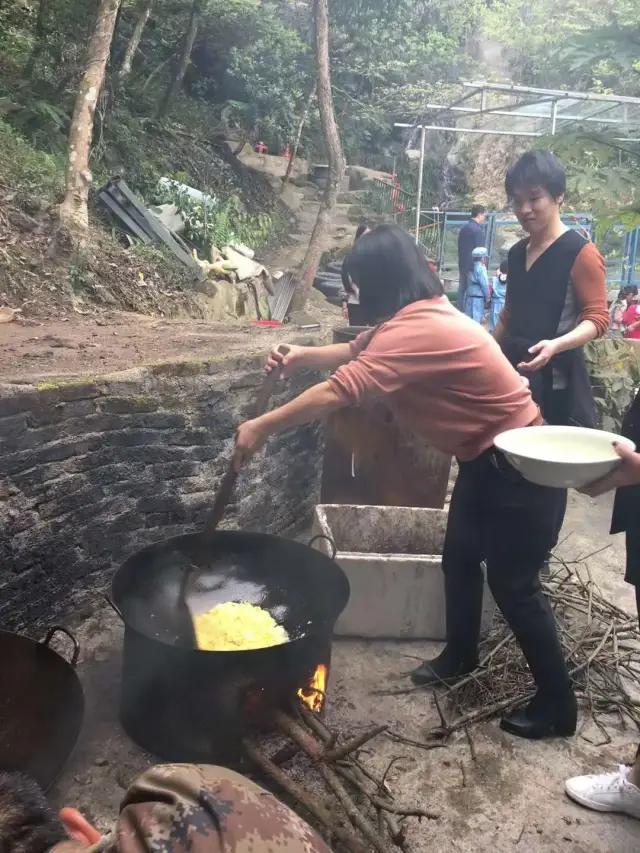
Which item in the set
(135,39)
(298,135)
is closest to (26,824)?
(135,39)

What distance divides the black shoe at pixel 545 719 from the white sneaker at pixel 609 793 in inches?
12.8

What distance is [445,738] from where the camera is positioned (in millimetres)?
2969

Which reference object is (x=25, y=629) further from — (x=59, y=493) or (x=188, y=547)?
(x=188, y=547)

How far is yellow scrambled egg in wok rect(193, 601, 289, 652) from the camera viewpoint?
2791 mm

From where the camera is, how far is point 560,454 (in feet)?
8.24

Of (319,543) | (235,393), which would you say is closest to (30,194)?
(235,393)

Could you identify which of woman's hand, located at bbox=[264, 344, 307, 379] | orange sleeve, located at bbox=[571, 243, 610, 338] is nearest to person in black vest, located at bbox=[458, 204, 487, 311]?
orange sleeve, located at bbox=[571, 243, 610, 338]

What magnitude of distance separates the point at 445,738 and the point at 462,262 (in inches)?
385

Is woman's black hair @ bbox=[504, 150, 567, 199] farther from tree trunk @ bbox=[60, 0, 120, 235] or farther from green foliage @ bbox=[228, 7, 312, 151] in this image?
green foliage @ bbox=[228, 7, 312, 151]

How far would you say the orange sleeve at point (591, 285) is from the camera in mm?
3426

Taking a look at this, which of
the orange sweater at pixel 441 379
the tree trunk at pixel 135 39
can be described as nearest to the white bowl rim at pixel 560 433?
the orange sweater at pixel 441 379

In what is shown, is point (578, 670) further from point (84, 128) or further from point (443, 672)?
point (84, 128)

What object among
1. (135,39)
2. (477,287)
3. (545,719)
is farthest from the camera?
(135,39)

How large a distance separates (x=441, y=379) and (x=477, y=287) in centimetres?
865
